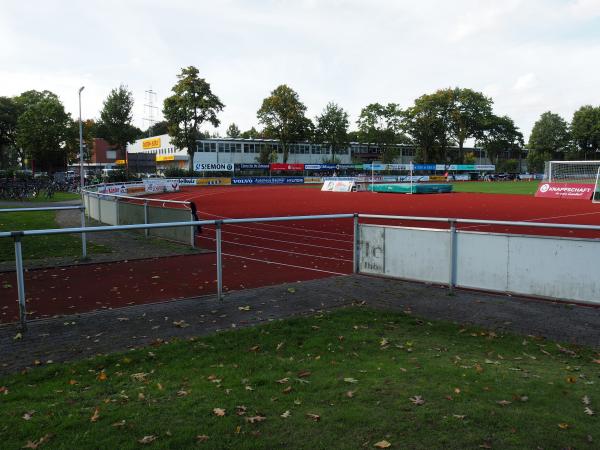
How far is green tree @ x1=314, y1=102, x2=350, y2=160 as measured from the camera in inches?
4060

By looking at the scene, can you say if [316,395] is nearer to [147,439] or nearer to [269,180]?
[147,439]

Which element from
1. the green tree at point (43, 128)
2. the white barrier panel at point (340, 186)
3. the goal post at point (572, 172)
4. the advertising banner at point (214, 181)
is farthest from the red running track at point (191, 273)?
the green tree at point (43, 128)

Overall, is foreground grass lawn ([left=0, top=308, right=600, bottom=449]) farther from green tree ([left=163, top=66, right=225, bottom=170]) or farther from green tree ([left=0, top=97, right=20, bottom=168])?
green tree ([left=0, top=97, right=20, bottom=168])

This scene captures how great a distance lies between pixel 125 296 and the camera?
872cm

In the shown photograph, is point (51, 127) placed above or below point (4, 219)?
above

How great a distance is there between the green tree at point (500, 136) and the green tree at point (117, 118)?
3053 inches

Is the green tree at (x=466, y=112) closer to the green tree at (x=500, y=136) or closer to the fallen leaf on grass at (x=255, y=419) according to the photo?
the green tree at (x=500, y=136)

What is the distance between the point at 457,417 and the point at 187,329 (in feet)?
12.6

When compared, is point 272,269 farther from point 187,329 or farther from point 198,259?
point 187,329

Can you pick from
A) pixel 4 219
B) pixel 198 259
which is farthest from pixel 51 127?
pixel 198 259

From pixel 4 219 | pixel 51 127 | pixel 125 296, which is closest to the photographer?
pixel 125 296

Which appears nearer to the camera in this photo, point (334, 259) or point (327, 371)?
point (327, 371)

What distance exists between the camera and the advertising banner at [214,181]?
214 ft

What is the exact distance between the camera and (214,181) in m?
67.6
